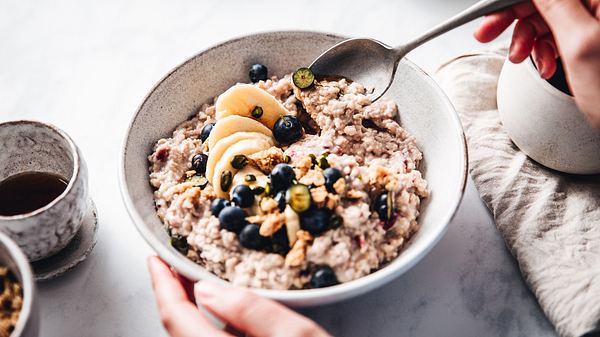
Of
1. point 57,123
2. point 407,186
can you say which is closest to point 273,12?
point 57,123

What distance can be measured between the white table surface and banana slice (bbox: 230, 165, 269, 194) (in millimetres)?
306

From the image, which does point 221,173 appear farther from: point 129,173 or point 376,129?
point 376,129

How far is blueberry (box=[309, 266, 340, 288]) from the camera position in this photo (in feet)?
3.83

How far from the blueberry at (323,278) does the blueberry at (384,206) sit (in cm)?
17

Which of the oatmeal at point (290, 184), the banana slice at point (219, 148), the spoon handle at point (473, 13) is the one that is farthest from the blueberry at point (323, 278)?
the spoon handle at point (473, 13)

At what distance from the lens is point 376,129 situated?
1.46 metres

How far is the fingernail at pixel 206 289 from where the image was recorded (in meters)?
1.10

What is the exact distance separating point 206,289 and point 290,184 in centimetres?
29

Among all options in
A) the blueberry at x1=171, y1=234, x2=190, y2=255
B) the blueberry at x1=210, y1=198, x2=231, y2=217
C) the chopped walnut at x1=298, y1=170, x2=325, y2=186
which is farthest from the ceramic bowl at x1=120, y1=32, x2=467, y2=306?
the chopped walnut at x1=298, y1=170, x2=325, y2=186

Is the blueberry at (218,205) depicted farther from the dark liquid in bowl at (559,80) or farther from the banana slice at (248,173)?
the dark liquid in bowl at (559,80)

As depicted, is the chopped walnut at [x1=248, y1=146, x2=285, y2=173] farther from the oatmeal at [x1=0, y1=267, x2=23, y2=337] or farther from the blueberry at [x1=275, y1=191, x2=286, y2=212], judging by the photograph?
the oatmeal at [x1=0, y1=267, x2=23, y2=337]

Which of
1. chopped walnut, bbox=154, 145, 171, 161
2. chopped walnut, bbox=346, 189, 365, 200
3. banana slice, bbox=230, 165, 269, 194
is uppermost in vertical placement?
chopped walnut, bbox=346, 189, 365, 200

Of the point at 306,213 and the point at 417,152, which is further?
the point at 417,152

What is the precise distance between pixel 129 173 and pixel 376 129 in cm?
59
